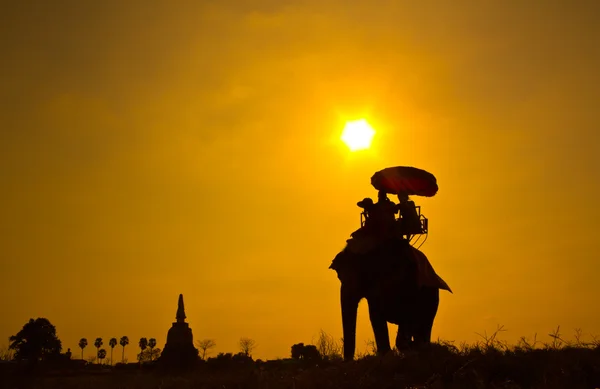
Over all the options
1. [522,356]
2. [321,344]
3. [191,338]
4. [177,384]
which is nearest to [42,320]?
[191,338]

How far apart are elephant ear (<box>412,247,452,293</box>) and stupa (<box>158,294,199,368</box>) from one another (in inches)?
1017

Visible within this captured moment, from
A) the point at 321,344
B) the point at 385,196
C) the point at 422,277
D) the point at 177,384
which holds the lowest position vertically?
A: the point at 177,384

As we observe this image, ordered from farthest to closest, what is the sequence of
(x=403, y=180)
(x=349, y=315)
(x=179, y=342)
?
(x=179, y=342)
(x=349, y=315)
(x=403, y=180)

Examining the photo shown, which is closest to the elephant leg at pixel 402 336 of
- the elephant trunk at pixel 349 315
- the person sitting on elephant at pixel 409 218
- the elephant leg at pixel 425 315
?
the elephant leg at pixel 425 315

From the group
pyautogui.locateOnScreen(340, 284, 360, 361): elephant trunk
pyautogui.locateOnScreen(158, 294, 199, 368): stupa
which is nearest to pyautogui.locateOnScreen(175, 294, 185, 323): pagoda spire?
pyautogui.locateOnScreen(158, 294, 199, 368): stupa

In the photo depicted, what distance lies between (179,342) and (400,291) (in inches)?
1299

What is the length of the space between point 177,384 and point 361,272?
7.31 m

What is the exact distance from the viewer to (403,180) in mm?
20219

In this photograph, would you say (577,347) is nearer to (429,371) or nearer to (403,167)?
(429,371)

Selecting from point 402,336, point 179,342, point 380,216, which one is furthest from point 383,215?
point 179,342

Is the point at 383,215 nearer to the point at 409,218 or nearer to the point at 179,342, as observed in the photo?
the point at 409,218

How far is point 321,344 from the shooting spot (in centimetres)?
2042

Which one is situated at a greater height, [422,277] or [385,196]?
[385,196]

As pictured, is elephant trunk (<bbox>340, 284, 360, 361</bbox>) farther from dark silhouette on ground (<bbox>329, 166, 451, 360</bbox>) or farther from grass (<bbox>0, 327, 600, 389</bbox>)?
grass (<bbox>0, 327, 600, 389</bbox>)
